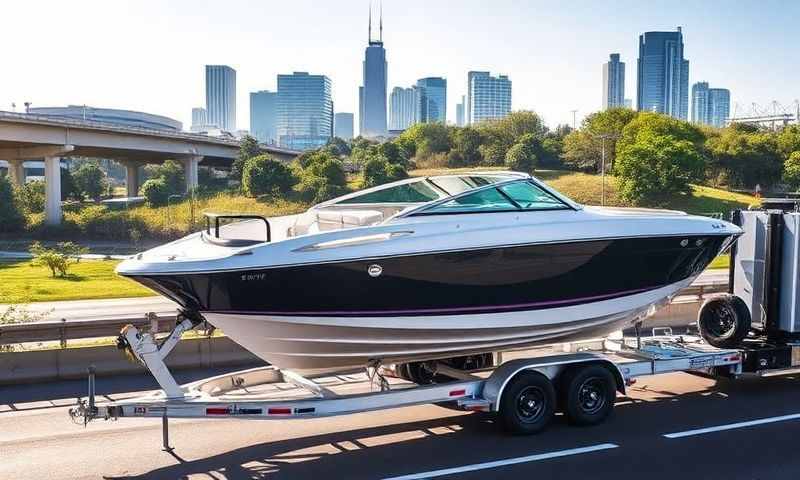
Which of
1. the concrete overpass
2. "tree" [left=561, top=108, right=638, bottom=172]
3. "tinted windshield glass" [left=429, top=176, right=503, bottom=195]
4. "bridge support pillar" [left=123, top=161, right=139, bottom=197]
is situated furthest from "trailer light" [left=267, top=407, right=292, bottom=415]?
"bridge support pillar" [left=123, top=161, right=139, bottom=197]

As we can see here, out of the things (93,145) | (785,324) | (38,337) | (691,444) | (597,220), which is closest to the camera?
(691,444)

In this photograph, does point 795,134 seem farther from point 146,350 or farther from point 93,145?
point 146,350

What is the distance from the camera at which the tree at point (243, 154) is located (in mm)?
80062

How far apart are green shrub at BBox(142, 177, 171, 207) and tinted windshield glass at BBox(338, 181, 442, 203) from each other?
2557 inches

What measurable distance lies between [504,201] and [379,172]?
5076 cm

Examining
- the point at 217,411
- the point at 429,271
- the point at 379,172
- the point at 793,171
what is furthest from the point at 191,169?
the point at 217,411

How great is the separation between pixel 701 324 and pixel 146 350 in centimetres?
715

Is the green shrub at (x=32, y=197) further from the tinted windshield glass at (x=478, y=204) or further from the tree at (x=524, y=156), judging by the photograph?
the tinted windshield glass at (x=478, y=204)

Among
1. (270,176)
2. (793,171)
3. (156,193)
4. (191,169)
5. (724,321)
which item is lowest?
(724,321)

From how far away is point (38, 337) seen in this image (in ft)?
39.4

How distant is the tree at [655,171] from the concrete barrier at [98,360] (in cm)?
5135

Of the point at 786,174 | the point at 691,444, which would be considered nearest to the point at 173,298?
the point at 691,444

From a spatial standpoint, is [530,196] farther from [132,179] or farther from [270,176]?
[132,179]

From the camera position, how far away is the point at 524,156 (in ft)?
232
